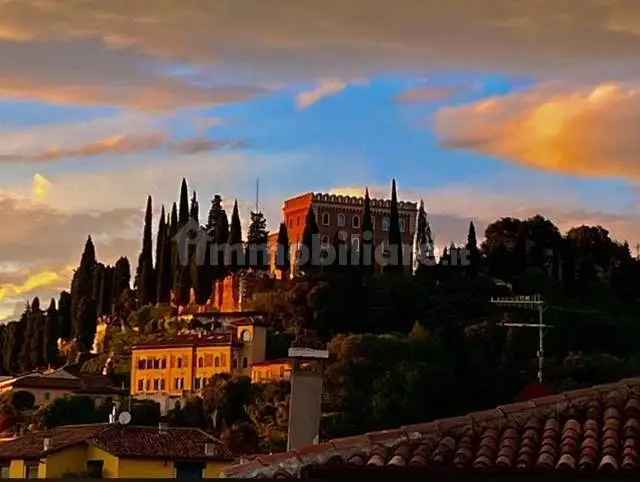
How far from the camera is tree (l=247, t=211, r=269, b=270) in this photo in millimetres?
90375

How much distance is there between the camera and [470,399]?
7069 centimetres

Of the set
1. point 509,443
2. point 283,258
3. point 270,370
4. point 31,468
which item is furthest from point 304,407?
point 283,258

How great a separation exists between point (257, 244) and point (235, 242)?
3.36 meters

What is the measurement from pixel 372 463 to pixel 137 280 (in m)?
80.6

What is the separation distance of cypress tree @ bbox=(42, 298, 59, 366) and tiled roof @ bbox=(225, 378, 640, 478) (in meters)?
85.2

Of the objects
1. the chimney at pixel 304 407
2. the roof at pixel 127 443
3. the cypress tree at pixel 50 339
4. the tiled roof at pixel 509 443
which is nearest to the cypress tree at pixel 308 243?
the cypress tree at pixel 50 339

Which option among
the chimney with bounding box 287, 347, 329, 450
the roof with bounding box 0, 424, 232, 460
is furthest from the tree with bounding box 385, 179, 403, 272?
the chimney with bounding box 287, 347, 329, 450

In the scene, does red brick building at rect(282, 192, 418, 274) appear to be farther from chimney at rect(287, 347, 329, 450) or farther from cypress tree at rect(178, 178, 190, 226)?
chimney at rect(287, 347, 329, 450)

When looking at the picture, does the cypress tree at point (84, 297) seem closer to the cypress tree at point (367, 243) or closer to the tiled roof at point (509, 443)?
the cypress tree at point (367, 243)

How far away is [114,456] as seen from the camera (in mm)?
29234

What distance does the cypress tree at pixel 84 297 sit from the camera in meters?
93.4

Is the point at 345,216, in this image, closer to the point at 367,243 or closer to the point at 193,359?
the point at 367,243

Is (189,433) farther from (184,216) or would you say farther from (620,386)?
(184,216)

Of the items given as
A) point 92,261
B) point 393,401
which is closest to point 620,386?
A: point 393,401
